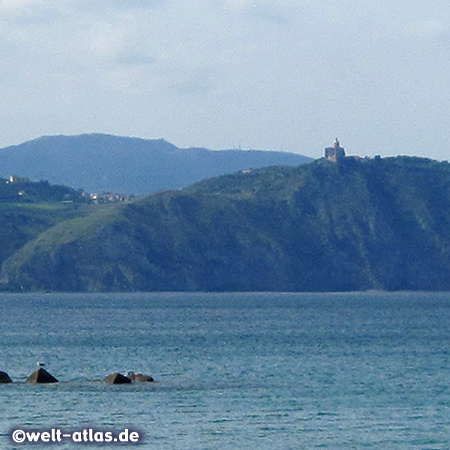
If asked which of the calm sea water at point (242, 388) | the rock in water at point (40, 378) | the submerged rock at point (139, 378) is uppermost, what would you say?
the rock in water at point (40, 378)

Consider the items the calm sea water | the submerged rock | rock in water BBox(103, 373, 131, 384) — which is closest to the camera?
the calm sea water

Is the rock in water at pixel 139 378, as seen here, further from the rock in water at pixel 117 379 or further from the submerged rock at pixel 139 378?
the rock in water at pixel 117 379

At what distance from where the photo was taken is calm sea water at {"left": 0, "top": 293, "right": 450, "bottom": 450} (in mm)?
55531

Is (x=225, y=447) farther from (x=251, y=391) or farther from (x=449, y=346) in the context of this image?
(x=449, y=346)

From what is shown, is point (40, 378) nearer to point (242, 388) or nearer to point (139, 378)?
point (139, 378)

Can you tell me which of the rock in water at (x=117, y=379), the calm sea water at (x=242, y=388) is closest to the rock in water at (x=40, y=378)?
the calm sea water at (x=242, y=388)

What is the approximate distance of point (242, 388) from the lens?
73688 mm

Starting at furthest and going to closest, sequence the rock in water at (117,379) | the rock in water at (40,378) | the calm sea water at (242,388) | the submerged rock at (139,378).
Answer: the submerged rock at (139,378), the rock in water at (117,379), the rock in water at (40,378), the calm sea water at (242,388)

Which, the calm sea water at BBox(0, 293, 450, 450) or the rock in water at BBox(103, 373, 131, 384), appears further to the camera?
the rock in water at BBox(103, 373, 131, 384)

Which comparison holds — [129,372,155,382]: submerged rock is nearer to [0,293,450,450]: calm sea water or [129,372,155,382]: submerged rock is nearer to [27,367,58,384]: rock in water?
[0,293,450,450]: calm sea water

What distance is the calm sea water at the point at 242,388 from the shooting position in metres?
55.5

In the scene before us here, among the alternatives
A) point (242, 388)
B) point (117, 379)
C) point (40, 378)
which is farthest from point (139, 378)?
point (242, 388)

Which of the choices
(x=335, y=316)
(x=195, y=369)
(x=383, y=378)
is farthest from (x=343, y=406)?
(x=335, y=316)

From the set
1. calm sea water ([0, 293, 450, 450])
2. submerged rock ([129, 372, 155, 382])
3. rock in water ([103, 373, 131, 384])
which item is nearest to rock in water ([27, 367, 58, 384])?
calm sea water ([0, 293, 450, 450])
